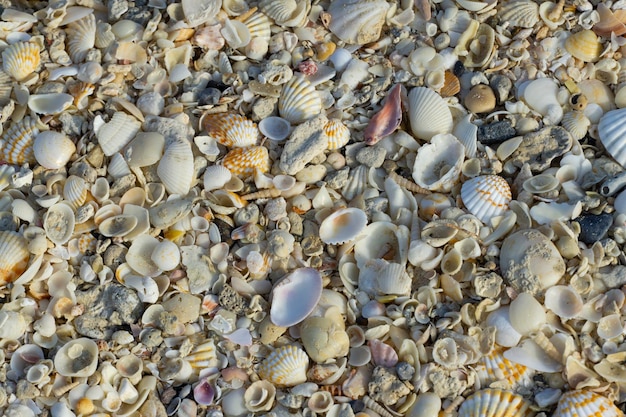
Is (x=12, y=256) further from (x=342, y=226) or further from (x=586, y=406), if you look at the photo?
(x=586, y=406)

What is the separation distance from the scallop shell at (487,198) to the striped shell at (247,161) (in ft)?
3.06

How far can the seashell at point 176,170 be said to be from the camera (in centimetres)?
314

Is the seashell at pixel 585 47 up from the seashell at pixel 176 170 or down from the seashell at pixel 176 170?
up

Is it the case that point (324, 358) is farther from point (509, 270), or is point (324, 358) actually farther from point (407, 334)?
point (509, 270)

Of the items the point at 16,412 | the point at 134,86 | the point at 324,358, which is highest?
the point at 134,86

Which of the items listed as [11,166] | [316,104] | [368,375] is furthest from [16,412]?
[316,104]

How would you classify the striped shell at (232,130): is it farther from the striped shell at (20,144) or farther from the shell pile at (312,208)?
the striped shell at (20,144)

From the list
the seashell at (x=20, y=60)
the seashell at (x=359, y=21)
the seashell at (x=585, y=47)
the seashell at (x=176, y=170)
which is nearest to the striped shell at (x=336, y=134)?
the seashell at (x=359, y=21)

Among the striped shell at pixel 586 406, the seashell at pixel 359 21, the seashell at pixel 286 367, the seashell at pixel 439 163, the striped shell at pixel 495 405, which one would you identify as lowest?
the seashell at pixel 286 367

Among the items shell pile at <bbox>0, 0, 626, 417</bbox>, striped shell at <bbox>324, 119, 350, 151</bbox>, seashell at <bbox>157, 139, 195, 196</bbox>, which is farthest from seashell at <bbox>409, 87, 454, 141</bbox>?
seashell at <bbox>157, 139, 195, 196</bbox>

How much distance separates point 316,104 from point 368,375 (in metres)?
1.29

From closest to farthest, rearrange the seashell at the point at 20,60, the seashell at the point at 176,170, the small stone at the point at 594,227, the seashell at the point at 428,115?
the small stone at the point at 594,227
the seashell at the point at 176,170
the seashell at the point at 428,115
the seashell at the point at 20,60

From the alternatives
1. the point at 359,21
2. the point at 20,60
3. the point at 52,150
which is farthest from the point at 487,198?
the point at 20,60

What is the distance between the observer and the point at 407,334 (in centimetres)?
288
